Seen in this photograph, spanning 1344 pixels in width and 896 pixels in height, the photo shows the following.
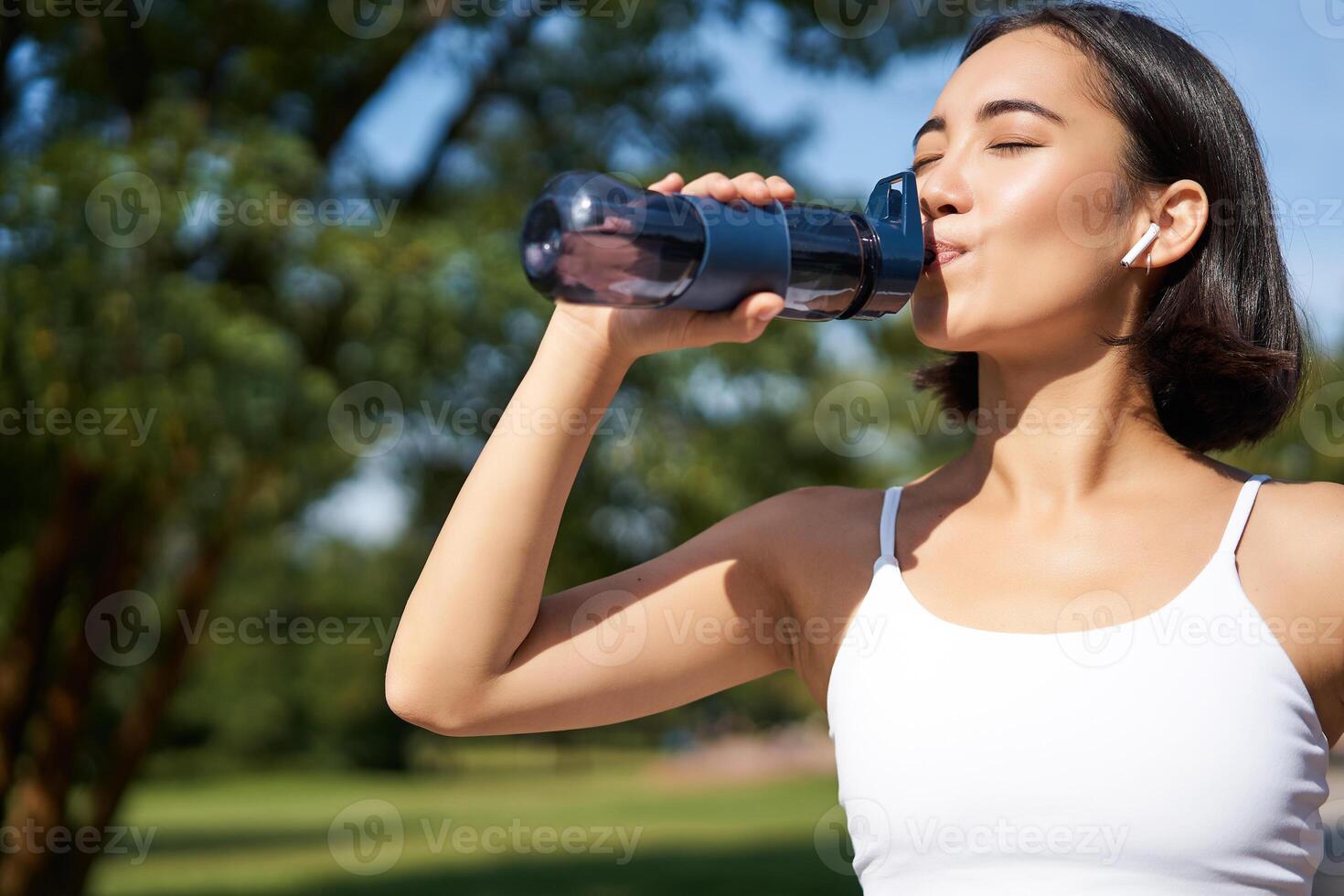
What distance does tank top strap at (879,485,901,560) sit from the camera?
172cm

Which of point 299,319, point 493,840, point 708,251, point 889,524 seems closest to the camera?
point 708,251

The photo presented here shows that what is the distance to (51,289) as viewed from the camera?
4.79 metres

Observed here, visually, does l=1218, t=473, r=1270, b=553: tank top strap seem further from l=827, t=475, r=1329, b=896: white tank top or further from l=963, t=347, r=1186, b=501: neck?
l=963, t=347, r=1186, b=501: neck

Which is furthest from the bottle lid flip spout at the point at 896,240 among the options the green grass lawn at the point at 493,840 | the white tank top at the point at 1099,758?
the green grass lawn at the point at 493,840

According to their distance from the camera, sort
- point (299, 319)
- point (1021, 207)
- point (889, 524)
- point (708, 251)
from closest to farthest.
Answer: point (708, 251) → point (1021, 207) → point (889, 524) → point (299, 319)

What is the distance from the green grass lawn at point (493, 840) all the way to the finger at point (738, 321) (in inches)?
295

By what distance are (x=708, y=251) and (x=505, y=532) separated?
45cm

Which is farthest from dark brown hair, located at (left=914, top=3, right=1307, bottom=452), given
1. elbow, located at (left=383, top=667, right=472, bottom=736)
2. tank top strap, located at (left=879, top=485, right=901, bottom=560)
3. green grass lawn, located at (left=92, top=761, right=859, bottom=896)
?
green grass lawn, located at (left=92, top=761, right=859, bottom=896)

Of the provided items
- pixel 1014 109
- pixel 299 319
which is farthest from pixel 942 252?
pixel 299 319

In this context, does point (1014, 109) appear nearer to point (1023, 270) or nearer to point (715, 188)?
point (1023, 270)

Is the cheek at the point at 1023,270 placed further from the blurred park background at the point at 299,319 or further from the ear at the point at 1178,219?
the blurred park background at the point at 299,319

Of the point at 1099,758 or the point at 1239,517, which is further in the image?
the point at 1239,517

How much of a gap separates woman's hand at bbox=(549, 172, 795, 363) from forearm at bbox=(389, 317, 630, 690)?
0.6 inches

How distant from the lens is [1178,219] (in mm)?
1795
